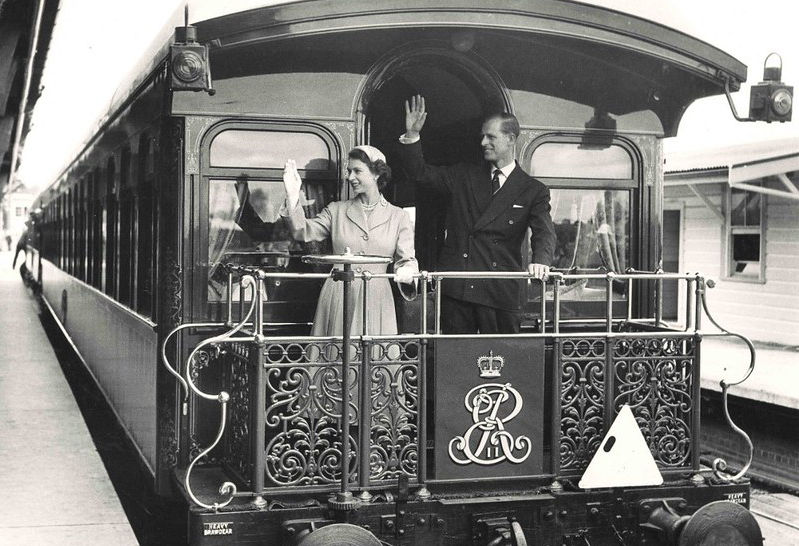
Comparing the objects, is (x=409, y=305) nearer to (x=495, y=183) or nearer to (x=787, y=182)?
(x=495, y=183)

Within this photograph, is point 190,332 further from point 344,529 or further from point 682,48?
point 682,48

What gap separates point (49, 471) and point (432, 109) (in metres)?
3.81

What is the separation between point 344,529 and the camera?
4.66 metres

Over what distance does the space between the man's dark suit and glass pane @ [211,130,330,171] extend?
486mm

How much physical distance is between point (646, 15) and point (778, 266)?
9246 millimetres

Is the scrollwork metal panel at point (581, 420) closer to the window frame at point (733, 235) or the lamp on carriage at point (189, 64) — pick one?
the lamp on carriage at point (189, 64)

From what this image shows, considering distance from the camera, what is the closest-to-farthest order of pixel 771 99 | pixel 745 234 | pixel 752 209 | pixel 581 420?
pixel 581 420 → pixel 771 99 → pixel 752 209 → pixel 745 234

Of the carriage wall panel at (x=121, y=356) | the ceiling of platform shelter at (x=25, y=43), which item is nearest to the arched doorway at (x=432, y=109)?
the carriage wall panel at (x=121, y=356)

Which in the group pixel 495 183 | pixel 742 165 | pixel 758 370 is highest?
pixel 742 165

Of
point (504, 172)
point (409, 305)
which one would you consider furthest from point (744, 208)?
point (504, 172)

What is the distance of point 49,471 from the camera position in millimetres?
7836

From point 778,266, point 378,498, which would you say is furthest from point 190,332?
point 778,266

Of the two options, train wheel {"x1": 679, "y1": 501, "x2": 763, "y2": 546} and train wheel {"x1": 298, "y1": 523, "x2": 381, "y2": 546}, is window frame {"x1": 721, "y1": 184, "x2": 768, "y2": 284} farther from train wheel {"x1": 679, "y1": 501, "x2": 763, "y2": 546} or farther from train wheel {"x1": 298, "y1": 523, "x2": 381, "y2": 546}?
train wheel {"x1": 298, "y1": 523, "x2": 381, "y2": 546}

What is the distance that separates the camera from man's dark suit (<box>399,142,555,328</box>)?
224 inches
